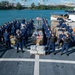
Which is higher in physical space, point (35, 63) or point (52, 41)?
point (52, 41)

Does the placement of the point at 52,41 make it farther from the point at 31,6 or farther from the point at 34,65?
the point at 31,6

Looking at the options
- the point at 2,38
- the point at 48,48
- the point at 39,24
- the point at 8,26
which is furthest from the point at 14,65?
the point at 39,24

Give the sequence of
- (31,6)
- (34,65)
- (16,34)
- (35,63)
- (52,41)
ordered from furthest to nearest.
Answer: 1. (31,6)
2. (16,34)
3. (52,41)
4. (35,63)
5. (34,65)

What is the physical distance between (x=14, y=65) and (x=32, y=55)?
8.91 ft

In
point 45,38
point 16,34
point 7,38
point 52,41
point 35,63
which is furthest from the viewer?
point 16,34

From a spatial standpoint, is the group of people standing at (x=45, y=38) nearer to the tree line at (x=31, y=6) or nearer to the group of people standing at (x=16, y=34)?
the group of people standing at (x=16, y=34)

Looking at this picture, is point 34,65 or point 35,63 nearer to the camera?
point 34,65

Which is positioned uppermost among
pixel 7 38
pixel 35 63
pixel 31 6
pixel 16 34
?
pixel 7 38

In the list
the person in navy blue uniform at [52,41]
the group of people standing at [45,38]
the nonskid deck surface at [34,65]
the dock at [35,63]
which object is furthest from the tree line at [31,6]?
the nonskid deck surface at [34,65]

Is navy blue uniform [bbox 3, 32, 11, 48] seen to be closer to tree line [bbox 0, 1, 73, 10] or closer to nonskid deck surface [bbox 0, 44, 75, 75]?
nonskid deck surface [bbox 0, 44, 75, 75]

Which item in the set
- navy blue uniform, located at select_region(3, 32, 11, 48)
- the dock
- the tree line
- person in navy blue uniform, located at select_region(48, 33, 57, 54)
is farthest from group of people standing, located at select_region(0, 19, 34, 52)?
the tree line

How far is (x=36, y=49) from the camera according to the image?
747 inches

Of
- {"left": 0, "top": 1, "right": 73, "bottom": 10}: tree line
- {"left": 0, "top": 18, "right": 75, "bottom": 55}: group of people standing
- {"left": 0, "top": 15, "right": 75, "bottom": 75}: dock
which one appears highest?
{"left": 0, "top": 18, "right": 75, "bottom": 55}: group of people standing

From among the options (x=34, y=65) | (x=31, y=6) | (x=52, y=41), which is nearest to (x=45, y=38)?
(x=52, y=41)
